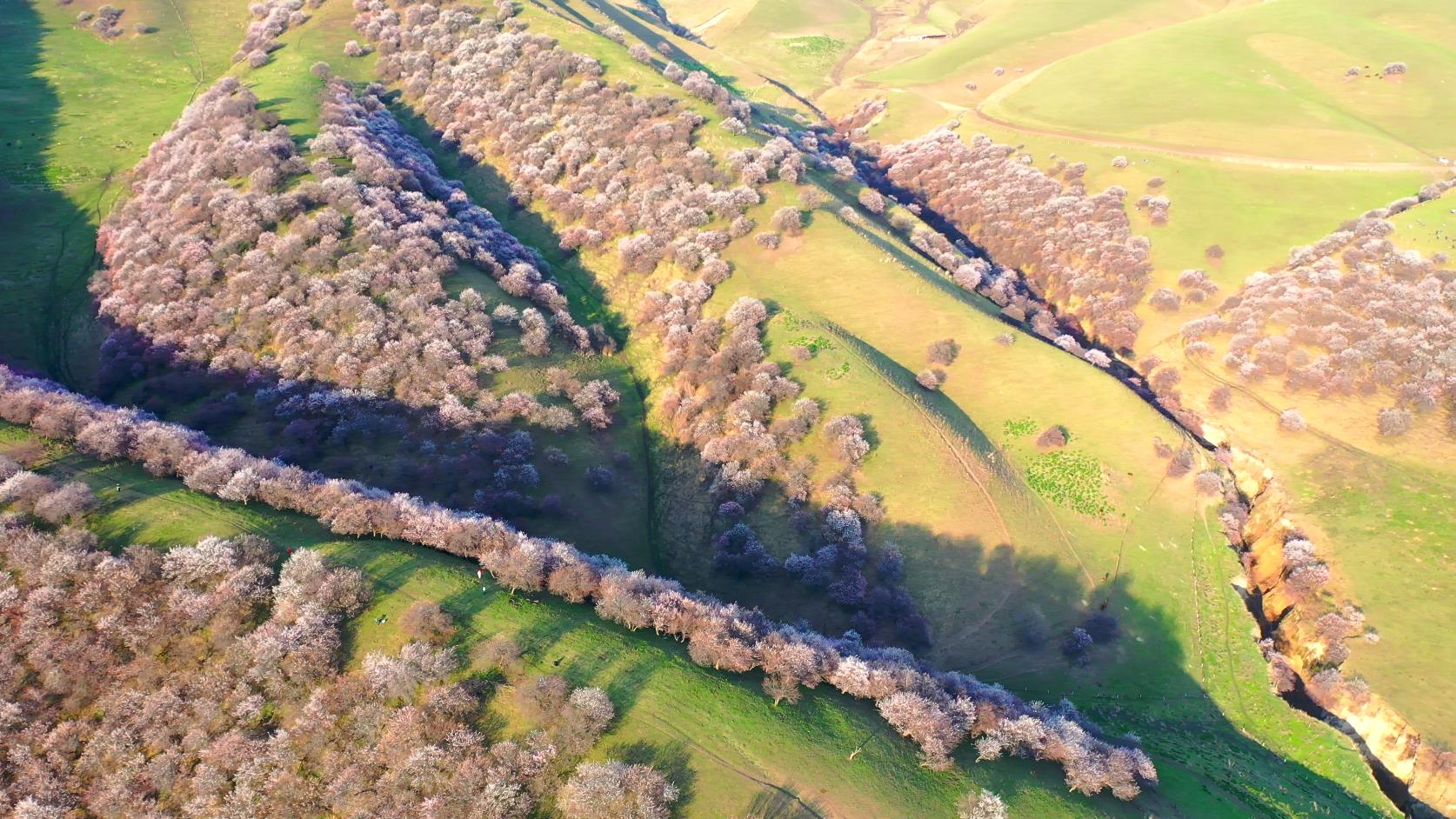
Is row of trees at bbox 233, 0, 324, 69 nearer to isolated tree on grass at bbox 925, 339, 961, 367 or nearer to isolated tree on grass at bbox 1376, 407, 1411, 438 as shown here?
isolated tree on grass at bbox 925, 339, 961, 367

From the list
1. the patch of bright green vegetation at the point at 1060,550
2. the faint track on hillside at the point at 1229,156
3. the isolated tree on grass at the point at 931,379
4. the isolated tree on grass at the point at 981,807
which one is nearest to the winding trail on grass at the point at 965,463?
the patch of bright green vegetation at the point at 1060,550

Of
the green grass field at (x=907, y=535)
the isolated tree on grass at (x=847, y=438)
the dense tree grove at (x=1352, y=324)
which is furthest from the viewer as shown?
the dense tree grove at (x=1352, y=324)

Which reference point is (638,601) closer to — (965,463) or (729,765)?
(729,765)

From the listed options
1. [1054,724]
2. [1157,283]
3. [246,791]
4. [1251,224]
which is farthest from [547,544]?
[1251,224]

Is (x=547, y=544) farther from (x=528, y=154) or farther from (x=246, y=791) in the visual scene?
(x=528, y=154)

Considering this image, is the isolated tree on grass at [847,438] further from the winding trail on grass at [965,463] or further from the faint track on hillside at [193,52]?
the faint track on hillside at [193,52]

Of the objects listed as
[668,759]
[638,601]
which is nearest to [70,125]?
[638,601]
